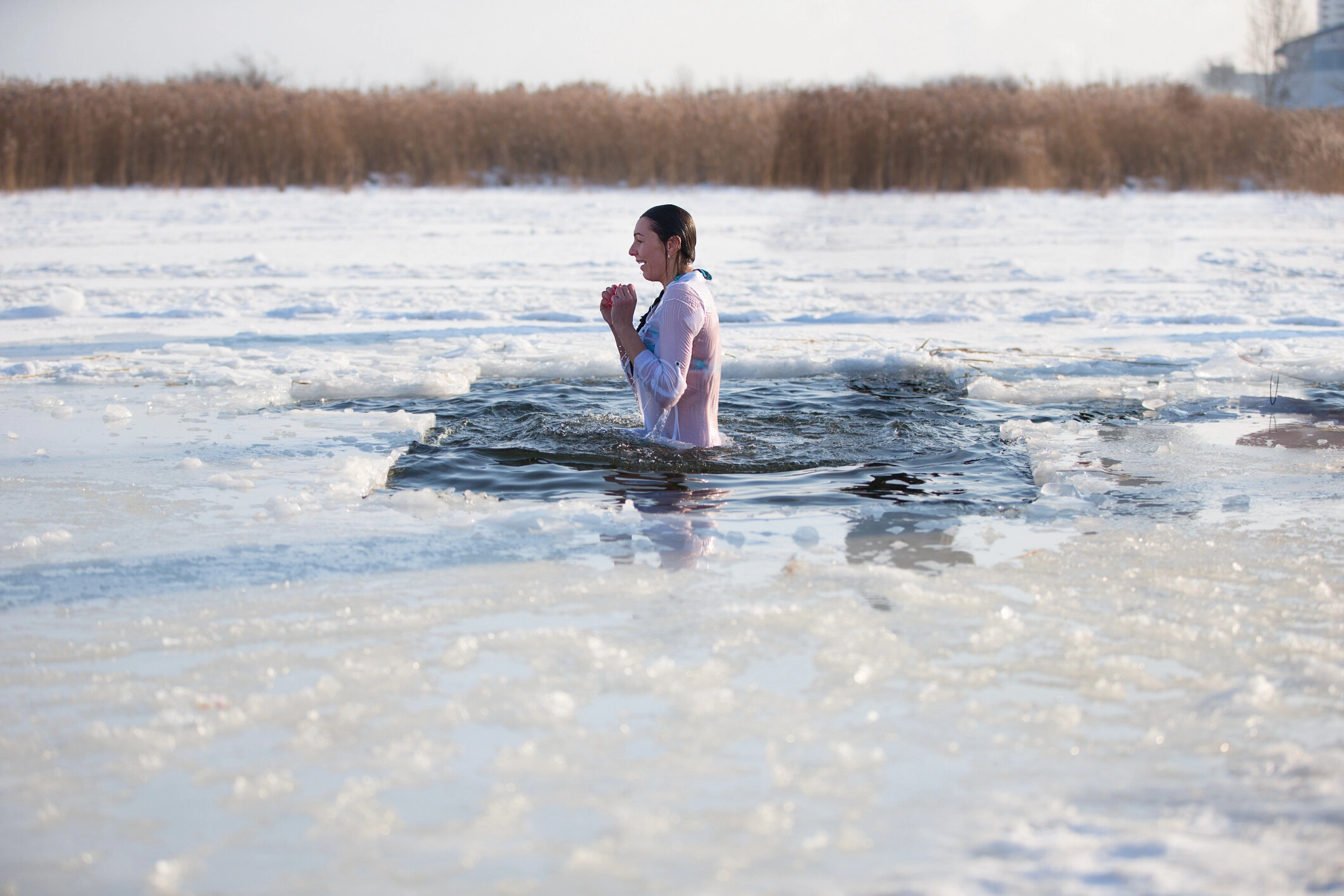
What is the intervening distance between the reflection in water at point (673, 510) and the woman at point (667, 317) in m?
0.29

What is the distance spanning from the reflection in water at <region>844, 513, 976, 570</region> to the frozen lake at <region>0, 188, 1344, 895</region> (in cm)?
1

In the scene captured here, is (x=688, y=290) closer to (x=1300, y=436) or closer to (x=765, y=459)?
(x=765, y=459)

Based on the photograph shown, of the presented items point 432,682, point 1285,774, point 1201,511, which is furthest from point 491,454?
point 1285,774

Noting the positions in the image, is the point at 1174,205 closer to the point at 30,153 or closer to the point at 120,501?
the point at 120,501

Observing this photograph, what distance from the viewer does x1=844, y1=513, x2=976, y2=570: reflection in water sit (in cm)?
300

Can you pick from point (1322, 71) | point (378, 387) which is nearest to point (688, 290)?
point (378, 387)

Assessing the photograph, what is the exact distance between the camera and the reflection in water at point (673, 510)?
305 centimetres

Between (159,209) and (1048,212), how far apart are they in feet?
36.4

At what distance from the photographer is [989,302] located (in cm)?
824

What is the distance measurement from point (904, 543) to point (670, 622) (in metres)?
0.92

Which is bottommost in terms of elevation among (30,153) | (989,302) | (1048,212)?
(989,302)

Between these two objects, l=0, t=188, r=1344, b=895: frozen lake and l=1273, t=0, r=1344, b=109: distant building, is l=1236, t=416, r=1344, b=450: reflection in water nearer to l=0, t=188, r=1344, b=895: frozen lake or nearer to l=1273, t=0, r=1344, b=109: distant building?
l=0, t=188, r=1344, b=895: frozen lake

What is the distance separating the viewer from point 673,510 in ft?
11.5

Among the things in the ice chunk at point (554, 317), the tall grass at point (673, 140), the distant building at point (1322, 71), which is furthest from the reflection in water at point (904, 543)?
the distant building at point (1322, 71)
